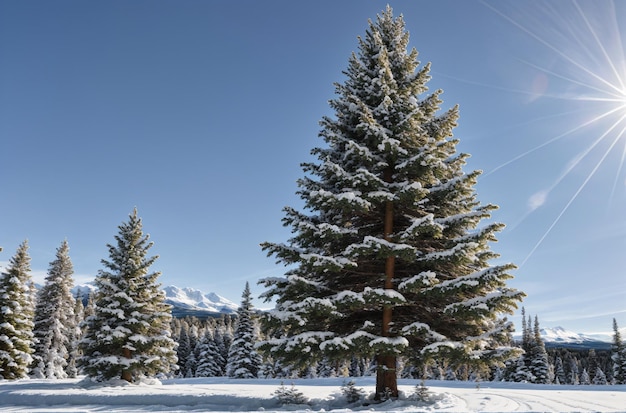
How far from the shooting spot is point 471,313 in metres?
10.1

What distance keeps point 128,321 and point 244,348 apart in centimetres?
2380

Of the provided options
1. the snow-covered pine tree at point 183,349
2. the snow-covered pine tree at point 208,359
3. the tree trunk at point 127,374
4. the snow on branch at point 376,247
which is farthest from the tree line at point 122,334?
the snow-covered pine tree at point 183,349

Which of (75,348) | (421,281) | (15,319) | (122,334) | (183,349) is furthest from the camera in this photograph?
(183,349)

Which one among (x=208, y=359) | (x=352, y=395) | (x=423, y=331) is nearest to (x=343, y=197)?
(x=423, y=331)

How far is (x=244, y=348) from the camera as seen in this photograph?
4144 centimetres

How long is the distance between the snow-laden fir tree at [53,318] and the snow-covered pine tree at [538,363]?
47976 millimetres

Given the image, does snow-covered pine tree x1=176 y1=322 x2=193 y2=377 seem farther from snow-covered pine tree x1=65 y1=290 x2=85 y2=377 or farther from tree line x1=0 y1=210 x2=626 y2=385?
tree line x1=0 y1=210 x2=626 y2=385

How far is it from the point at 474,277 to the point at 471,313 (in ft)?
3.15

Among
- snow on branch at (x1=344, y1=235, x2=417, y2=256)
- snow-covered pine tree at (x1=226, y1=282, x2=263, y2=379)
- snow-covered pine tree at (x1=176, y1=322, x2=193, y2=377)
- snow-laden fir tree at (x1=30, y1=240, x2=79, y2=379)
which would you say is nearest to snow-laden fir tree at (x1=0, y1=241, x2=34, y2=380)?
snow-laden fir tree at (x1=30, y1=240, x2=79, y2=379)

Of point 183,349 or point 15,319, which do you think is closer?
point 15,319

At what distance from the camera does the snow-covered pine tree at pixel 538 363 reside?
4591 cm

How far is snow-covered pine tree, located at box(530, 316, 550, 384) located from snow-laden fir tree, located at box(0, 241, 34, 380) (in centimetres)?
4869

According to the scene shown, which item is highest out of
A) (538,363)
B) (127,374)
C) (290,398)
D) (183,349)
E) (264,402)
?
(290,398)

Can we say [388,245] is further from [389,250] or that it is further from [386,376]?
[386,376]
